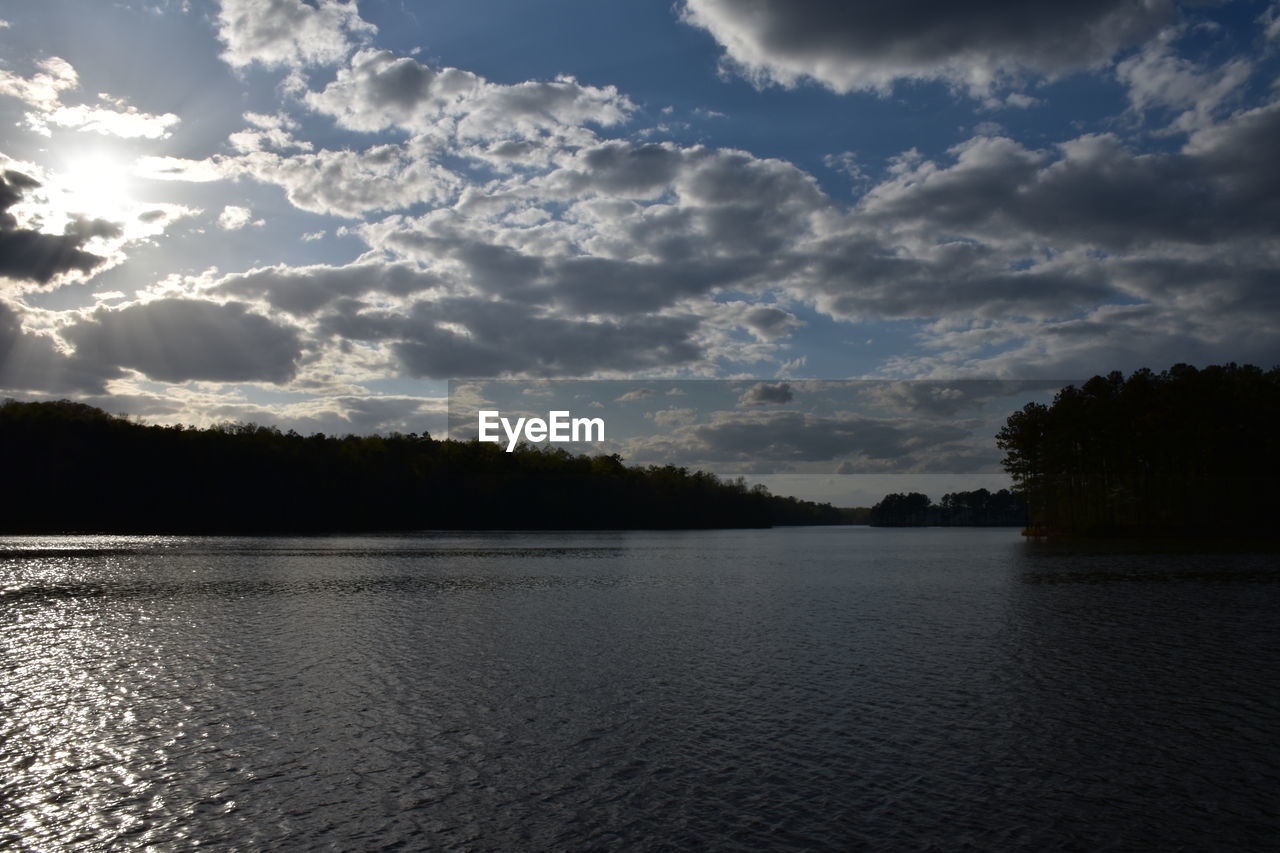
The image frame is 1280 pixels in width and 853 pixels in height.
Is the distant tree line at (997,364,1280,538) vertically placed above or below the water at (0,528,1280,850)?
above

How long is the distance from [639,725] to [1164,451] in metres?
115

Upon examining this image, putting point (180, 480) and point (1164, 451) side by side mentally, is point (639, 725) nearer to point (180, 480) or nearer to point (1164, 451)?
point (1164, 451)

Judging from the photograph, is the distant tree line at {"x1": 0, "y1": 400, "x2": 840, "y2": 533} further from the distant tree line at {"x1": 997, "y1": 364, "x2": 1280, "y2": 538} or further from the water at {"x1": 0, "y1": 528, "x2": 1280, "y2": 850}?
the distant tree line at {"x1": 997, "y1": 364, "x2": 1280, "y2": 538}

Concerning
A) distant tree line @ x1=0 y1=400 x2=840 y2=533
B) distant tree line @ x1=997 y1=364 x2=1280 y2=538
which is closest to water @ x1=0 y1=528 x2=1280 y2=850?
distant tree line @ x1=997 y1=364 x2=1280 y2=538

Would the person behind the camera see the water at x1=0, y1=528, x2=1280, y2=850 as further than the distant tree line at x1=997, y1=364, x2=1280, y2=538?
No

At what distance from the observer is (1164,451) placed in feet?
366

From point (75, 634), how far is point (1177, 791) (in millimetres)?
35355

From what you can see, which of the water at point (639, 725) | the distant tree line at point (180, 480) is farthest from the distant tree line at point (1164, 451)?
the distant tree line at point (180, 480)

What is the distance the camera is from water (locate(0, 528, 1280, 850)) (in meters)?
13.3

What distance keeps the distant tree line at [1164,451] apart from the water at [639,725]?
261ft

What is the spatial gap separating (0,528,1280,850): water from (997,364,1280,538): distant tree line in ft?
261

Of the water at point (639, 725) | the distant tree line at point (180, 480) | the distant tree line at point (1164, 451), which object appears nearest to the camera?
the water at point (639, 725)

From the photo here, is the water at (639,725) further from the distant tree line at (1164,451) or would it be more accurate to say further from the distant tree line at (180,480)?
the distant tree line at (180,480)

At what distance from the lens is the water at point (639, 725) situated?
13312 mm
